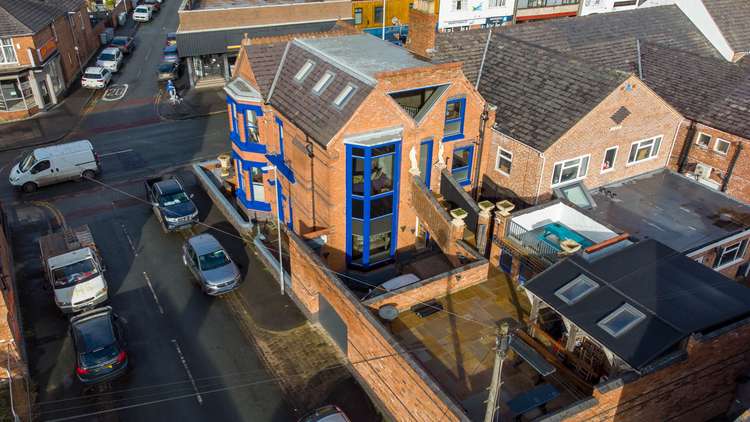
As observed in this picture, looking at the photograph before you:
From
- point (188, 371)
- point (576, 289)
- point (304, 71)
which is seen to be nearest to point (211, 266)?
point (188, 371)

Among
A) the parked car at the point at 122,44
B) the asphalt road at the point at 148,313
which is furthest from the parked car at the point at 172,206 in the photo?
the parked car at the point at 122,44

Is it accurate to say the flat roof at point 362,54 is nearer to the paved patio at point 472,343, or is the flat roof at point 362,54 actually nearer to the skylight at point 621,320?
the paved patio at point 472,343

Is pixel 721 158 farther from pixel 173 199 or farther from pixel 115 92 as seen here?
pixel 115 92

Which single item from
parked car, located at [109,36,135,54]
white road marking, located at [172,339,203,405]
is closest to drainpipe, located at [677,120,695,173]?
white road marking, located at [172,339,203,405]

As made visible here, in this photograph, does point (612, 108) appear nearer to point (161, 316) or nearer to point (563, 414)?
point (563, 414)

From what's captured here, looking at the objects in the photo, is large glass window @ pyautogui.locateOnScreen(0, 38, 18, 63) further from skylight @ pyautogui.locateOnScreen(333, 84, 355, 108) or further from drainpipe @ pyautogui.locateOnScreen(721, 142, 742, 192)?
drainpipe @ pyautogui.locateOnScreen(721, 142, 742, 192)

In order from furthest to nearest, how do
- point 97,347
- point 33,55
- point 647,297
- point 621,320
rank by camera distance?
point 33,55 → point 97,347 → point 647,297 → point 621,320
